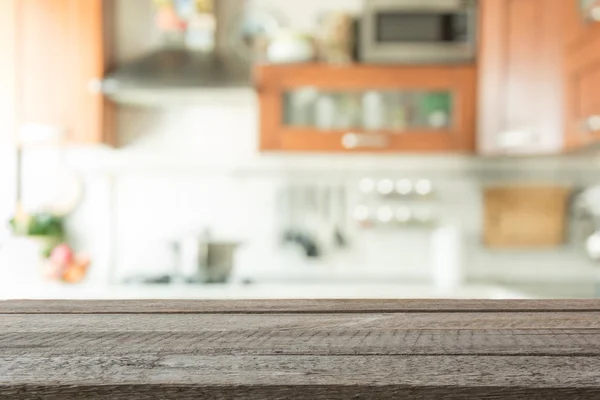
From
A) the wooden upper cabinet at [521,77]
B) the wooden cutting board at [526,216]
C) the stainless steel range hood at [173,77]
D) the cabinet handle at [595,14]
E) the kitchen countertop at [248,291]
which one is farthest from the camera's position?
the wooden cutting board at [526,216]

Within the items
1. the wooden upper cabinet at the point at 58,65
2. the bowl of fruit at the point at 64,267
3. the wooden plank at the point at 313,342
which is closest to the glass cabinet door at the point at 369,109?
the wooden upper cabinet at the point at 58,65

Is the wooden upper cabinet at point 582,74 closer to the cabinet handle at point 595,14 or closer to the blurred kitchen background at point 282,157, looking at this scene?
the cabinet handle at point 595,14

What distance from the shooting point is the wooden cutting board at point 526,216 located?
2.74 metres

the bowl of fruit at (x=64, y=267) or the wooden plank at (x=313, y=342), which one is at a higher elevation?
the wooden plank at (x=313, y=342)

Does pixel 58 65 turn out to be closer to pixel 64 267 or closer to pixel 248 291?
pixel 64 267

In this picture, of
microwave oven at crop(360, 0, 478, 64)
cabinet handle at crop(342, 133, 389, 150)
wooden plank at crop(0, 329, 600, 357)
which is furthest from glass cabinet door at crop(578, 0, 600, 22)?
wooden plank at crop(0, 329, 600, 357)

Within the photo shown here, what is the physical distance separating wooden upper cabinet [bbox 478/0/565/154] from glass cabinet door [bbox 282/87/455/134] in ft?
0.54

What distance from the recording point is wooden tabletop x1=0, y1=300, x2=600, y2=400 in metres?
0.38

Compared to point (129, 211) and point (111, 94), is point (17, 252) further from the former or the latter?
point (111, 94)

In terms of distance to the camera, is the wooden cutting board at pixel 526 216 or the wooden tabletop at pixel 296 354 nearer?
the wooden tabletop at pixel 296 354

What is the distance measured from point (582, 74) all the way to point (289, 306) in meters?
1.78

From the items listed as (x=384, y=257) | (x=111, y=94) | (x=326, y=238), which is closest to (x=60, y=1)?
(x=111, y=94)

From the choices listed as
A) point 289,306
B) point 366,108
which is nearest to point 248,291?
point 366,108

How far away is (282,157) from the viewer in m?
2.76
